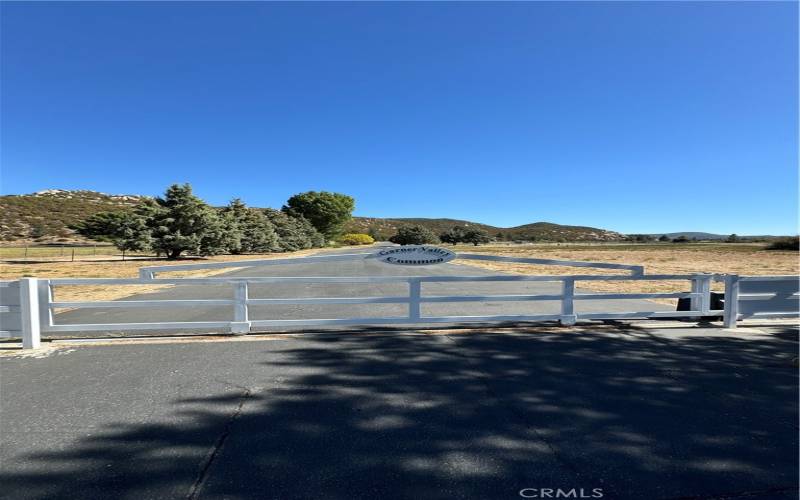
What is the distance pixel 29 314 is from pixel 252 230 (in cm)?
3625

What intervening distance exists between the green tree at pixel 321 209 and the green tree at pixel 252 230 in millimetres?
18695

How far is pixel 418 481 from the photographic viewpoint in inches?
94.8

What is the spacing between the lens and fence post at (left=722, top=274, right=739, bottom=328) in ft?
21.7

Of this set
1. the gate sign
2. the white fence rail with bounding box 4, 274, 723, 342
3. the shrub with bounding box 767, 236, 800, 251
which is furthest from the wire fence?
the shrub with bounding box 767, 236, 800, 251

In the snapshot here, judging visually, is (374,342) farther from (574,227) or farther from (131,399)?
(574,227)

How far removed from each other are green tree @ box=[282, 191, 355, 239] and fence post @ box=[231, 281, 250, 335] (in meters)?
56.6

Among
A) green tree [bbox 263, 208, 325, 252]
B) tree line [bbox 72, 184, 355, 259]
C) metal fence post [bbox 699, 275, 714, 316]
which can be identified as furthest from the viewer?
green tree [bbox 263, 208, 325, 252]

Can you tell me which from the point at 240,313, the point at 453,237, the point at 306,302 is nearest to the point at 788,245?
the point at 453,237

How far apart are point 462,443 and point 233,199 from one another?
41422 mm

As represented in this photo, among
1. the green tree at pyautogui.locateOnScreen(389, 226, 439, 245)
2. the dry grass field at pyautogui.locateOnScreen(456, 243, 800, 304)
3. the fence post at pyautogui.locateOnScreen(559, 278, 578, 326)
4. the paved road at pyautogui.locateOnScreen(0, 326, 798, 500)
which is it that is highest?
the green tree at pyautogui.locateOnScreen(389, 226, 439, 245)

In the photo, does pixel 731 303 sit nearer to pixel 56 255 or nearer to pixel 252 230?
pixel 252 230

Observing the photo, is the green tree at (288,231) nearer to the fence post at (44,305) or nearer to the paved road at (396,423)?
the fence post at (44,305)

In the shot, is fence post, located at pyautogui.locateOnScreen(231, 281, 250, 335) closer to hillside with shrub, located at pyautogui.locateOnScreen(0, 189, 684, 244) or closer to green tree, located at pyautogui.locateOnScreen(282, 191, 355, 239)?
hillside with shrub, located at pyautogui.locateOnScreen(0, 189, 684, 244)

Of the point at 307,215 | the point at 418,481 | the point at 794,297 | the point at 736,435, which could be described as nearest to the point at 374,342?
the point at 418,481
